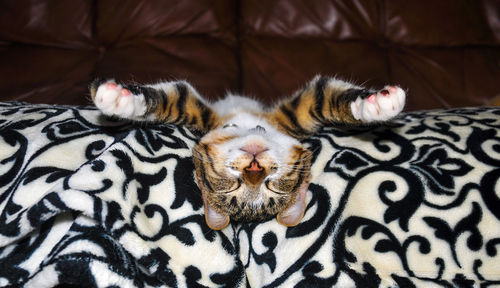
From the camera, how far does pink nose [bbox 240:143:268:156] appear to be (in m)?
0.95

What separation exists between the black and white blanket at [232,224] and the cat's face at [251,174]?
42mm

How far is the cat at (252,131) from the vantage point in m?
0.85

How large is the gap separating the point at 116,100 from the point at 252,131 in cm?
40

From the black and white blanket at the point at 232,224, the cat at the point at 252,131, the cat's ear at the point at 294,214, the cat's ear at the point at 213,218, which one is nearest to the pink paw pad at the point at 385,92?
the cat at the point at 252,131

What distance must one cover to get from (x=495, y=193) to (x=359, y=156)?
1.07ft

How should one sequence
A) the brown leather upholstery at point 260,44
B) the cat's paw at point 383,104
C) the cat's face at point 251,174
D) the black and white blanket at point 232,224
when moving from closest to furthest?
the black and white blanket at point 232,224 → the cat's paw at point 383,104 → the cat's face at point 251,174 → the brown leather upholstery at point 260,44

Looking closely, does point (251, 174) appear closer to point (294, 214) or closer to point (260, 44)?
point (294, 214)

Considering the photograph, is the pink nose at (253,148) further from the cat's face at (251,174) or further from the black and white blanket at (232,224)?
the black and white blanket at (232,224)

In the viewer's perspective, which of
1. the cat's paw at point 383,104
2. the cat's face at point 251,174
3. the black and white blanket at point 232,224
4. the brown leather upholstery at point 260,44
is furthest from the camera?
the brown leather upholstery at point 260,44

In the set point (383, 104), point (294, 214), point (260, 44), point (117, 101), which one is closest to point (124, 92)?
point (117, 101)

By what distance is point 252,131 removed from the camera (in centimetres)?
105

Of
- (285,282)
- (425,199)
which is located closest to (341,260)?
(285,282)

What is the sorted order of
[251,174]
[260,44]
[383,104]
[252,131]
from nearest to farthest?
[383,104] → [251,174] → [252,131] → [260,44]

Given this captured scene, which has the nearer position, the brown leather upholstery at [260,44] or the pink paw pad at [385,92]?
the pink paw pad at [385,92]
